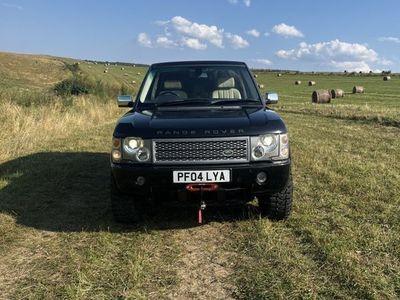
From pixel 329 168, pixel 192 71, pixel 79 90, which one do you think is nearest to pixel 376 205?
pixel 329 168

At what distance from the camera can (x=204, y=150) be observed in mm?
4578

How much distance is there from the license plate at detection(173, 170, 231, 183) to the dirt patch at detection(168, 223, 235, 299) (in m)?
0.62

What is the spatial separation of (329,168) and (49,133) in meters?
7.51

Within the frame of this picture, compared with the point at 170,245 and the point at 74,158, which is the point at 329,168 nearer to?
the point at 170,245

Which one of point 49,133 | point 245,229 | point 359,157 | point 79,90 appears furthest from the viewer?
point 79,90

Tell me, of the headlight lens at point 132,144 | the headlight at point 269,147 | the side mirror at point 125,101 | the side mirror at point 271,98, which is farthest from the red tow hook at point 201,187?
the side mirror at point 125,101

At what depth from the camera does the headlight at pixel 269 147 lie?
461 centimetres

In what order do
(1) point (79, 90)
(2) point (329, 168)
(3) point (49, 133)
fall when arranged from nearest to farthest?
(2) point (329, 168), (3) point (49, 133), (1) point (79, 90)

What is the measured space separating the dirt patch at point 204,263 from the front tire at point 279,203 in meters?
0.46

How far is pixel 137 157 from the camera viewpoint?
466 centimetres

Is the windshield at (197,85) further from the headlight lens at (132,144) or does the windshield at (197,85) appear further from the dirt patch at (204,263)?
the dirt patch at (204,263)

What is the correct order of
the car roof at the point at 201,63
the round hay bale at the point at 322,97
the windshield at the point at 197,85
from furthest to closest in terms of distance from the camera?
the round hay bale at the point at 322,97 < the car roof at the point at 201,63 < the windshield at the point at 197,85

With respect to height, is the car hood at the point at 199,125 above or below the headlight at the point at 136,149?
above

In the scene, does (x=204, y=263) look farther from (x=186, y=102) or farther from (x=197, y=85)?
(x=197, y=85)
